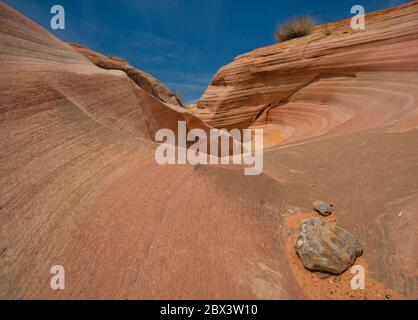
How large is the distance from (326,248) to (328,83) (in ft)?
24.6

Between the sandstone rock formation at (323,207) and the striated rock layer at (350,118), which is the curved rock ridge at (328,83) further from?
the sandstone rock formation at (323,207)

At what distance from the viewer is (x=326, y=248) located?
56.4 inches

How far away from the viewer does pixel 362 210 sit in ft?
6.05

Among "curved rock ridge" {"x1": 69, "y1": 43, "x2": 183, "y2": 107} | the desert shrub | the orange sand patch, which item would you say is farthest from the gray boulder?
the desert shrub

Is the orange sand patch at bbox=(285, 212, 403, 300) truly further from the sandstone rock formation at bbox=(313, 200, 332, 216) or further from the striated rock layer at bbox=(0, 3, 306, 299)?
the sandstone rock formation at bbox=(313, 200, 332, 216)

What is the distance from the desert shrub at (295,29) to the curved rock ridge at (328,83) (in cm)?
47

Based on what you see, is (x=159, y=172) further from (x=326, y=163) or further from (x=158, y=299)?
(x=326, y=163)

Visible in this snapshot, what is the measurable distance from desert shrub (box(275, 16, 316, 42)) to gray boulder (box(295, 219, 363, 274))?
34.2 ft

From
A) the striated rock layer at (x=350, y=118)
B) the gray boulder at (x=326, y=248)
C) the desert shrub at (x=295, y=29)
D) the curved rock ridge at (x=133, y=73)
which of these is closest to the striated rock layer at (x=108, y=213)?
the gray boulder at (x=326, y=248)

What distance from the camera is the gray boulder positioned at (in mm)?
1389

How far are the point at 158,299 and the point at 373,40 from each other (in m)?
8.18

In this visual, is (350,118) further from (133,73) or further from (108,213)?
(133,73)

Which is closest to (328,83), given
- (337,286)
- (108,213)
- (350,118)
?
(350,118)
